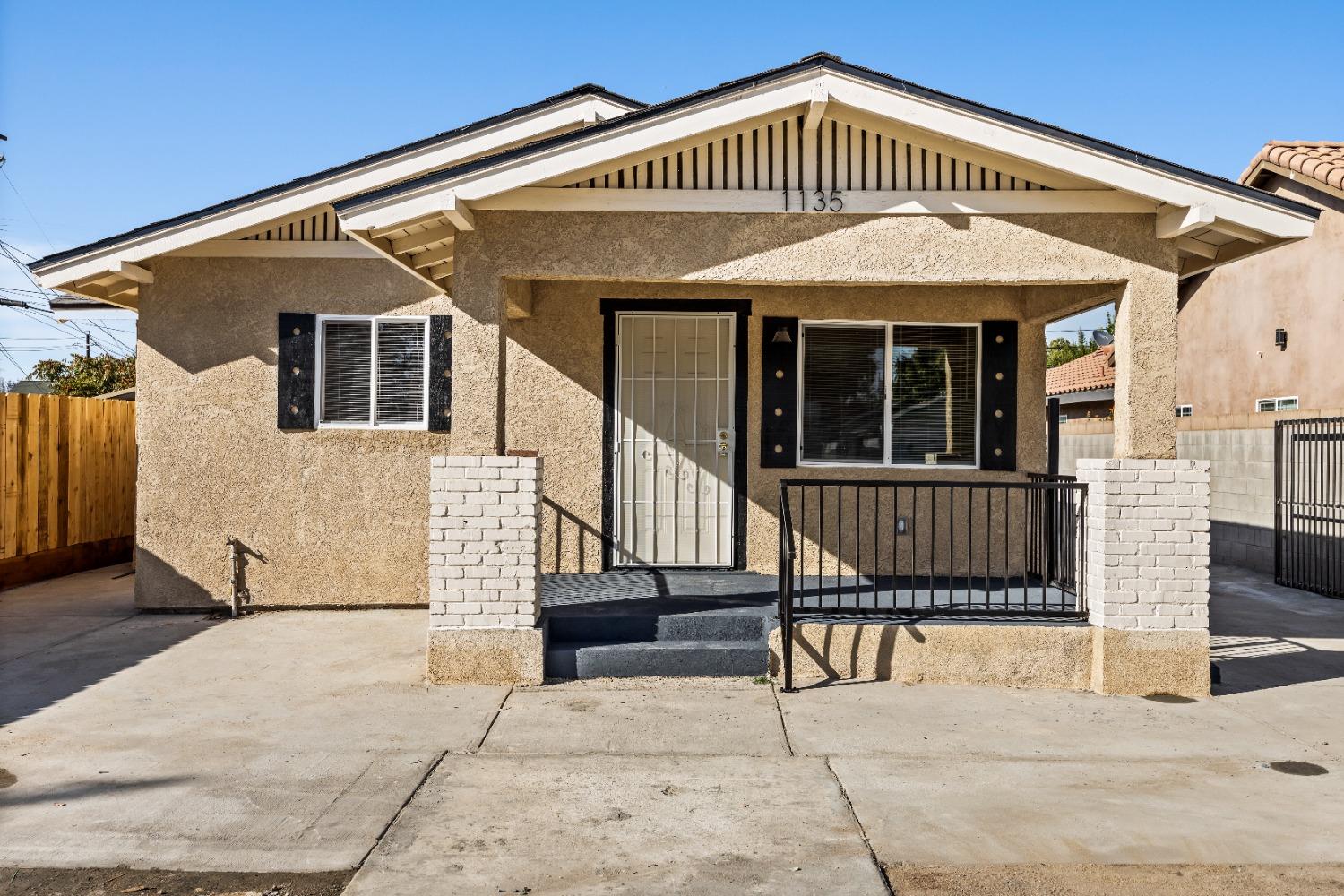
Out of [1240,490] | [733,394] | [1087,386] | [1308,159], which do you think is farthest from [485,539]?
[1087,386]

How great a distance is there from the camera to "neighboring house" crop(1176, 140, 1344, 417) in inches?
537

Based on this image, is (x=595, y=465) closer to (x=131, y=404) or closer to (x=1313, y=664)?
(x=1313, y=664)

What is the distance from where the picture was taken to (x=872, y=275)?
251 inches

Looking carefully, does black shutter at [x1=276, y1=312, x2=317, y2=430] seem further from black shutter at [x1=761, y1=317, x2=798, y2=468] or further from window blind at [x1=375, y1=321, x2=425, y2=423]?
black shutter at [x1=761, y1=317, x2=798, y2=468]

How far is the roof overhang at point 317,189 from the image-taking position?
8180 mm

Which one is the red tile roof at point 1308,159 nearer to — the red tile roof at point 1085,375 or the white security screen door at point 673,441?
the red tile roof at point 1085,375

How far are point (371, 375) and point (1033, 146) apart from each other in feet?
18.5

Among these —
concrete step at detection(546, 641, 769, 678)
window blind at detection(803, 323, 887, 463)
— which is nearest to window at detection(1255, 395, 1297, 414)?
window blind at detection(803, 323, 887, 463)

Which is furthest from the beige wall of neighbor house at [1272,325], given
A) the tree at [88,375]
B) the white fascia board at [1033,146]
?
the tree at [88,375]

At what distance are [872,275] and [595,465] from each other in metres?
3.06

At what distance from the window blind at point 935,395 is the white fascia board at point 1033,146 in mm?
2458

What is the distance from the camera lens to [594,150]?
6.09 m

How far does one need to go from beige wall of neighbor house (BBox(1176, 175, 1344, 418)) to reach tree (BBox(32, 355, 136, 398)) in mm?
21342

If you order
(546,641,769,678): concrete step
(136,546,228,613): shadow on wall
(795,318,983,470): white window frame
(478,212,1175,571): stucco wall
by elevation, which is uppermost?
(478,212,1175,571): stucco wall
